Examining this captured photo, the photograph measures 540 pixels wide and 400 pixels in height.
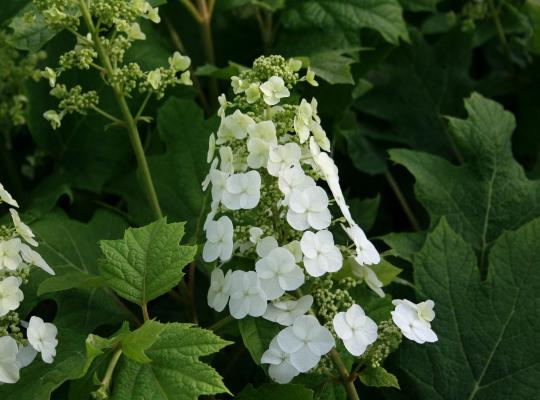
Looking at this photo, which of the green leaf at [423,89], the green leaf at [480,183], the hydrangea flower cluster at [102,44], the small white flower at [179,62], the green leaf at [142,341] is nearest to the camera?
the green leaf at [142,341]

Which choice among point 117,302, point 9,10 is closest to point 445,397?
point 117,302

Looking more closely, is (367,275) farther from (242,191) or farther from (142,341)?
(142,341)

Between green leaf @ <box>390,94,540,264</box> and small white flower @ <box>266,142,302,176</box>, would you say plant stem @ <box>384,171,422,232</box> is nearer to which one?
green leaf @ <box>390,94,540,264</box>

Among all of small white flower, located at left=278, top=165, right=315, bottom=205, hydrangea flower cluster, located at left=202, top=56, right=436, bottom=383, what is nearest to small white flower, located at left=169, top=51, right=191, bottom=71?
hydrangea flower cluster, located at left=202, top=56, right=436, bottom=383

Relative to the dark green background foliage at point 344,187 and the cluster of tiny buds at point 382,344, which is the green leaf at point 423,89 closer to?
the dark green background foliage at point 344,187

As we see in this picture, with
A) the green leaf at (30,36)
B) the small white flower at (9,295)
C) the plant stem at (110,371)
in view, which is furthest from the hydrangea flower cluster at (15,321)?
the green leaf at (30,36)

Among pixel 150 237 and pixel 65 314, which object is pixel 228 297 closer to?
pixel 150 237

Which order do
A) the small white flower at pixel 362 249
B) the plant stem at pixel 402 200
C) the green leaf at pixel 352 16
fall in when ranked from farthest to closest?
the plant stem at pixel 402 200
the green leaf at pixel 352 16
the small white flower at pixel 362 249

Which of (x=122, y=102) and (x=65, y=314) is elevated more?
(x=122, y=102)
